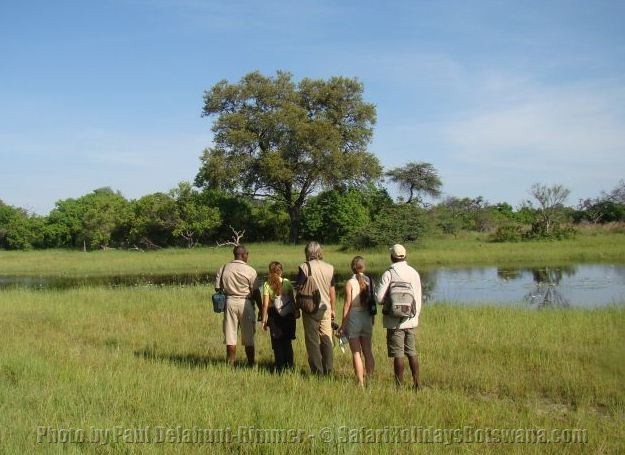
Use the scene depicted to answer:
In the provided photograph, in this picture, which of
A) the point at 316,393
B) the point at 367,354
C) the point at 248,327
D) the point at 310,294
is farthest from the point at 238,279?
the point at 316,393

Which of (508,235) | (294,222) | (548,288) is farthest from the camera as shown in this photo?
(294,222)

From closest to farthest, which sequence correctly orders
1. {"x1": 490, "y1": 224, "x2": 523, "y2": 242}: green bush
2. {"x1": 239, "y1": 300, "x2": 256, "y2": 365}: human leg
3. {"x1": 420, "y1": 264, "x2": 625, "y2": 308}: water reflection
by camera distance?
{"x1": 239, "y1": 300, "x2": 256, "y2": 365}: human leg, {"x1": 420, "y1": 264, "x2": 625, "y2": 308}: water reflection, {"x1": 490, "y1": 224, "x2": 523, "y2": 242}: green bush

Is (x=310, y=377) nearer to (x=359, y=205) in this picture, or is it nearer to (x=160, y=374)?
(x=160, y=374)

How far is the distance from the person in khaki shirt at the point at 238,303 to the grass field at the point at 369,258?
71.2ft

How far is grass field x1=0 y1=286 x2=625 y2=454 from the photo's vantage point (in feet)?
16.3

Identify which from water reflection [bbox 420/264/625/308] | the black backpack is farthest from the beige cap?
water reflection [bbox 420/264/625/308]

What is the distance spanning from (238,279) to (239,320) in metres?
0.62

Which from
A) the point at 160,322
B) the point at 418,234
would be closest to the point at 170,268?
the point at 418,234

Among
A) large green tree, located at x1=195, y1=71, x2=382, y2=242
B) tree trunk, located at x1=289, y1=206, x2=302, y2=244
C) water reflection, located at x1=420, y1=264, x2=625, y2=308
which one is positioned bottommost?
water reflection, located at x1=420, y1=264, x2=625, y2=308

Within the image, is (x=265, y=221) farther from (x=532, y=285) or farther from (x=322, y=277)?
(x=322, y=277)

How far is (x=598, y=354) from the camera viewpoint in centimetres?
891

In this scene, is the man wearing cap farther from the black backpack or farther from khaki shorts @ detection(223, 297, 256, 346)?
khaki shorts @ detection(223, 297, 256, 346)

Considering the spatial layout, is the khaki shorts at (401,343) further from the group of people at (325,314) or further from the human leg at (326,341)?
the human leg at (326,341)

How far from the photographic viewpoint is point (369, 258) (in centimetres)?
3669
